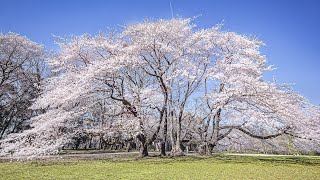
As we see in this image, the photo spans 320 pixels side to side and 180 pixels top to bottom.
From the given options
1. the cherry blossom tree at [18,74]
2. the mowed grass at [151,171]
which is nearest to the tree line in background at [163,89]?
the mowed grass at [151,171]

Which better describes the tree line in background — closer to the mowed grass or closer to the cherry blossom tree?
the mowed grass

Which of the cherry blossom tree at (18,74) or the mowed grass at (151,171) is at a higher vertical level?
the cherry blossom tree at (18,74)

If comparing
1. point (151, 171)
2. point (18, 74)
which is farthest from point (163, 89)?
point (18, 74)

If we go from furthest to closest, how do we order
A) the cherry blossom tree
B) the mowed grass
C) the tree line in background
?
the cherry blossom tree → the tree line in background → the mowed grass

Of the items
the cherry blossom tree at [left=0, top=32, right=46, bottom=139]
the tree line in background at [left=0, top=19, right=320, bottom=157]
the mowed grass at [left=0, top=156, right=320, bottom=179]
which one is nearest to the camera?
the mowed grass at [left=0, top=156, right=320, bottom=179]

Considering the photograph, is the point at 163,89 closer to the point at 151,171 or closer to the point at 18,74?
the point at 151,171

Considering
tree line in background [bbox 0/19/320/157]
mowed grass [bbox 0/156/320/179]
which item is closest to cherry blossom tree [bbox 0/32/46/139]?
tree line in background [bbox 0/19/320/157]

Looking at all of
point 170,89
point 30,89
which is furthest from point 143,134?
point 30,89

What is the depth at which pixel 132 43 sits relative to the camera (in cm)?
2473

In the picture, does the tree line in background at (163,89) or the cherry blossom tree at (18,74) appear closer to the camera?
the tree line in background at (163,89)

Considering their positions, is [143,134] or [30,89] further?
[30,89]

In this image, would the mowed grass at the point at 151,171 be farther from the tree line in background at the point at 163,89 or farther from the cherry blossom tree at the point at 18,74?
the cherry blossom tree at the point at 18,74

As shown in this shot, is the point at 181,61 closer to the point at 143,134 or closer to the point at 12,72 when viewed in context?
the point at 143,134

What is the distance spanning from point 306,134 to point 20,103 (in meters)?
28.5
